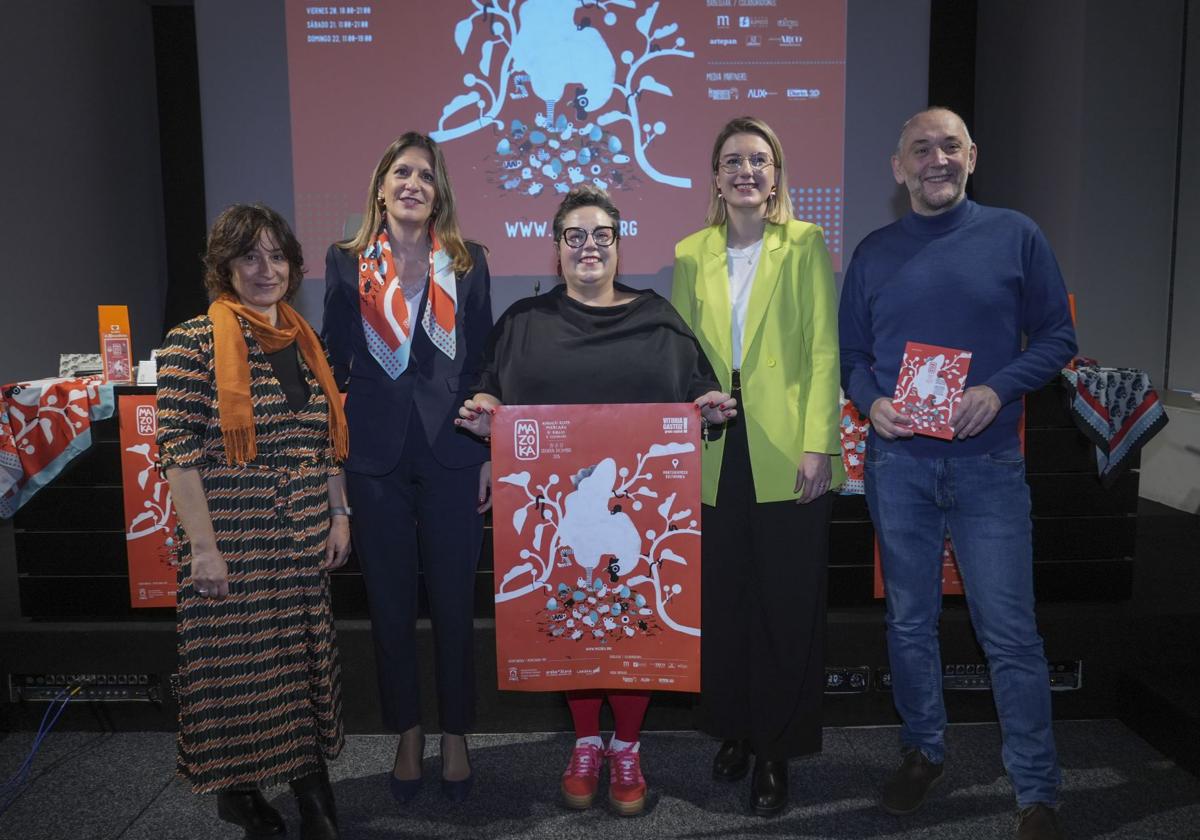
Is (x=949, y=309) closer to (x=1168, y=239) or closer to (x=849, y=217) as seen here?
(x=849, y=217)

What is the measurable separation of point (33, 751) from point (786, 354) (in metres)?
2.49

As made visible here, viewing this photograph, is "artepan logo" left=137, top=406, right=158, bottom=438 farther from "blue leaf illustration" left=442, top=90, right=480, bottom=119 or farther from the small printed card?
"blue leaf illustration" left=442, top=90, right=480, bottom=119

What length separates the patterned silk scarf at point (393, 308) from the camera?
6.52 feet

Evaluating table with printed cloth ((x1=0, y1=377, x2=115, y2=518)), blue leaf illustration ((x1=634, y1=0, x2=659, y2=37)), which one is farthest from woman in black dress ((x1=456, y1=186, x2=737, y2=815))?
blue leaf illustration ((x1=634, y1=0, x2=659, y2=37))

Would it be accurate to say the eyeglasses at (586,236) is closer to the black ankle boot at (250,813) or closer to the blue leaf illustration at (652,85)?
the black ankle boot at (250,813)

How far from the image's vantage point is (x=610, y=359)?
1.93m

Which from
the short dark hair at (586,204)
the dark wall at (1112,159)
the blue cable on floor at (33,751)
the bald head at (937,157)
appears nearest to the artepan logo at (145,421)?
the blue cable on floor at (33,751)

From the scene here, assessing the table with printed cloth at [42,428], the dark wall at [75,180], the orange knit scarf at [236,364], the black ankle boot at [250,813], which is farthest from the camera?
the dark wall at [75,180]

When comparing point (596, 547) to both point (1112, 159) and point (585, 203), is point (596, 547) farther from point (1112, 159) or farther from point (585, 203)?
point (1112, 159)

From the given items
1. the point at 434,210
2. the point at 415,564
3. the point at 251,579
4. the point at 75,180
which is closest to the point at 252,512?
the point at 251,579

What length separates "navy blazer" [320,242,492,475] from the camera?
199cm

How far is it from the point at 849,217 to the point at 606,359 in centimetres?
316

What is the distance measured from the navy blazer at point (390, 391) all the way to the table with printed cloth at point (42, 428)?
1047mm

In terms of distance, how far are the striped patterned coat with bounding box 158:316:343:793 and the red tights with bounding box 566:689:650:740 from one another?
661mm
